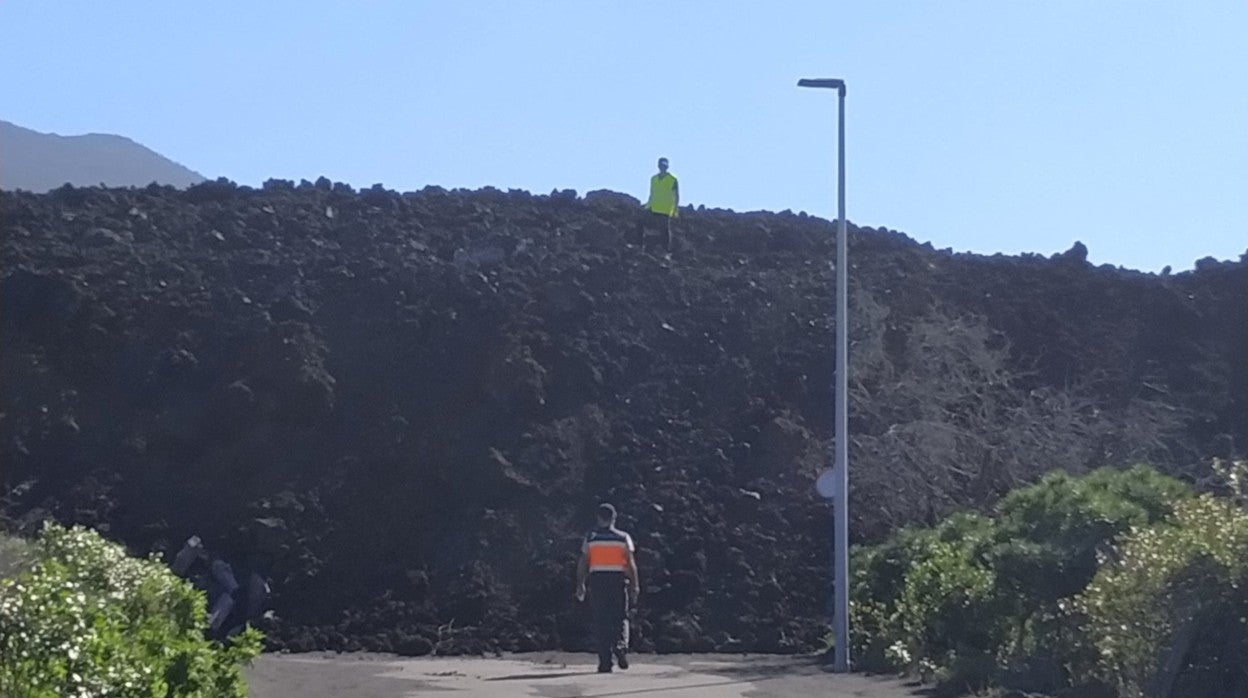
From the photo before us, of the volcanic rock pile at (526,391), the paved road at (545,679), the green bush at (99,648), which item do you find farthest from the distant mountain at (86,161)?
the green bush at (99,648)

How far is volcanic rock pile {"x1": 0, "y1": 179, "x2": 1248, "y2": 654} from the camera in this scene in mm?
25984

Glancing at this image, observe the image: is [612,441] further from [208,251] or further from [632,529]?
[208,251]

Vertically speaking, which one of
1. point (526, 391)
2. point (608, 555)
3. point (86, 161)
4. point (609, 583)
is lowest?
point (609, 583)

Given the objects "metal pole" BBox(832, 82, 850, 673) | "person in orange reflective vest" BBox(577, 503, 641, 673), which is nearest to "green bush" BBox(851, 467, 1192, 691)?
"metal pole" BBox(832, 82, 850, 673)

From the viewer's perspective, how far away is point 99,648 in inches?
332

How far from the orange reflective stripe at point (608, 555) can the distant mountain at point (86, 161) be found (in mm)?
69728

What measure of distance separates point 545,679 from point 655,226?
20.2 metres

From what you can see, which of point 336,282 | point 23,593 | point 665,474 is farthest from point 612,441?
point 23,593

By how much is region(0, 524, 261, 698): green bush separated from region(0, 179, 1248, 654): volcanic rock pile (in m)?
12.6

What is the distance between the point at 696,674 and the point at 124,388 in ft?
48.0

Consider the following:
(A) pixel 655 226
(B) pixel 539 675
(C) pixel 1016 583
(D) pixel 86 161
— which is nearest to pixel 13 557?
(B) pixel 539 675

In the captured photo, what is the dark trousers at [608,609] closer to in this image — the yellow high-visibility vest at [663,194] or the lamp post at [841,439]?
the lamp post at [841,439]

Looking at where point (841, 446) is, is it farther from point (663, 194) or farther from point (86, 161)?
point (86, 161)

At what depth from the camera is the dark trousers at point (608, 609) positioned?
60.6 feet
